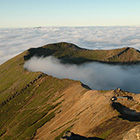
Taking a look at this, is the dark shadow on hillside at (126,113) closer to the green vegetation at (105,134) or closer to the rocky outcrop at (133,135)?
the green vegetation at (105,134)

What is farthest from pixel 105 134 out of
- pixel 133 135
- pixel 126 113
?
pixel 126 113

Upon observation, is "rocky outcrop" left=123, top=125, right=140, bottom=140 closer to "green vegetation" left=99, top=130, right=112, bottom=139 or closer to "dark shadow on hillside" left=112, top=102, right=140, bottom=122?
"green vegetation" left=99, top=130, right=112, bottom=139

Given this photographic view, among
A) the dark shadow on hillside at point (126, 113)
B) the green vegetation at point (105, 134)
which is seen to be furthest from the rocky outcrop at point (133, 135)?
the dark shadow on hillside at point (126, 113)

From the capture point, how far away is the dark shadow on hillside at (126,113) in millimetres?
106562

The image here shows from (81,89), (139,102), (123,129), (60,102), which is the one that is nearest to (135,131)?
(123,129)

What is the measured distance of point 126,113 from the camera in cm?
11550

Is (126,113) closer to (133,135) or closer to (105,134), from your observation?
(105,134)

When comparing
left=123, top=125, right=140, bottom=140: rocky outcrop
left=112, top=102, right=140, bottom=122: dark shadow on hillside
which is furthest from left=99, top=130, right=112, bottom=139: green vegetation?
left=112, top=102, right=140, bottom=122: dark shadow on hillside

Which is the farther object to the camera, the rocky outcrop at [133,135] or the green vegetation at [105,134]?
the green vegetation at [105,134]

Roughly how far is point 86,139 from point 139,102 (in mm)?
61351

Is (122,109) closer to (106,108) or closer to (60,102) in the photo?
(106,108)

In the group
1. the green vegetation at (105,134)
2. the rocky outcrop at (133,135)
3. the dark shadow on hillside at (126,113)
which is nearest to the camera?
the rocky outcrop at (133,135)

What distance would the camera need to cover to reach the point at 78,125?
114m

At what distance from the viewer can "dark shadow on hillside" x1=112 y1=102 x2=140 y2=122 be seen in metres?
107
